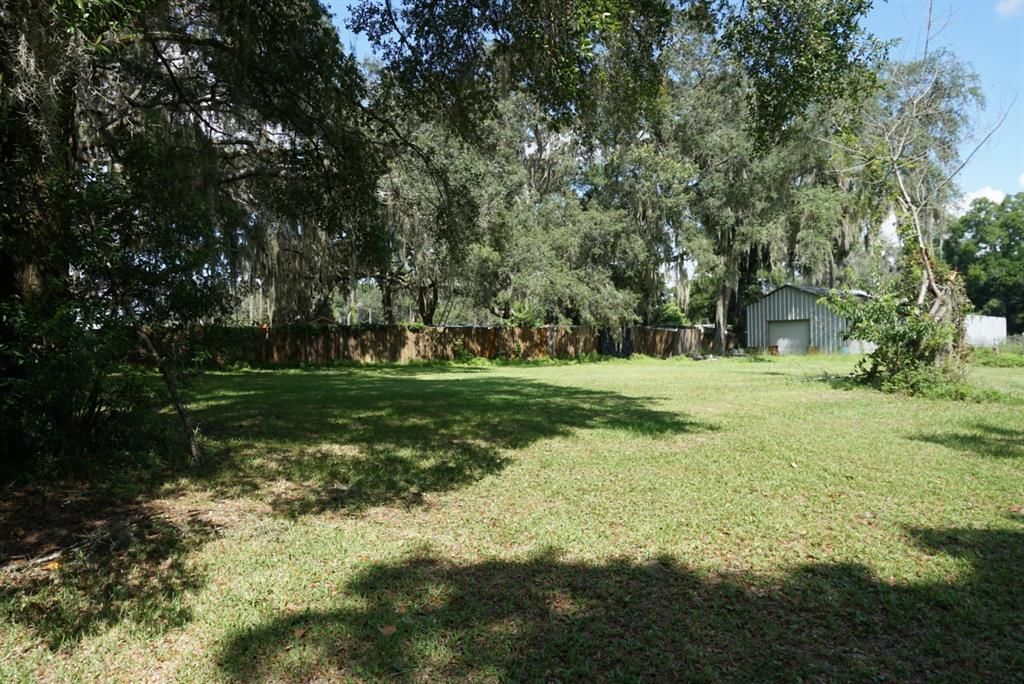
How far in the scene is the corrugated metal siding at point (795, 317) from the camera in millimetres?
28219

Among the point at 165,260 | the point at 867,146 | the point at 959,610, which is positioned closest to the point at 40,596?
the point at 165,260

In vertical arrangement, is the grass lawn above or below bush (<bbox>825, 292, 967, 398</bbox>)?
below

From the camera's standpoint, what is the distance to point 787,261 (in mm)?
31656

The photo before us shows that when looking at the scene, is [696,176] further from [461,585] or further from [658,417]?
[461,585]

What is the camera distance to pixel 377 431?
730 centimetres

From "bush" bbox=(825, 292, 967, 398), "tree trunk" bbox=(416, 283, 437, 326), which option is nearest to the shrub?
"tree trunk" bbox=(416, 283, 437, 326)

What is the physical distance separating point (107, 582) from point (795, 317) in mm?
31035

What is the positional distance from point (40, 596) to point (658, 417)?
6.86m

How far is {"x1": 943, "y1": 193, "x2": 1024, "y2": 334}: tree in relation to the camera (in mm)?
43469

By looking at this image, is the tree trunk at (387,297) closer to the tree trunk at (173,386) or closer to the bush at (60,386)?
the tree trunk at (173,386)

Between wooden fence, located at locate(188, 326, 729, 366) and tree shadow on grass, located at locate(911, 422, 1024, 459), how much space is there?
16268 millimetres

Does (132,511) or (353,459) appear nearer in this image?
(132,511)

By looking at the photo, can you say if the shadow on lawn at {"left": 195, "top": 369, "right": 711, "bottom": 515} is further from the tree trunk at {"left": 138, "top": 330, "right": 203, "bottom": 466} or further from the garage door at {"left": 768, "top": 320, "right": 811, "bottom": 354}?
the garage door at {"left": 768, "top": 320, "right": 811, "bottom": 354}

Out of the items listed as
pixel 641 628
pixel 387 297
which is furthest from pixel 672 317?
pixel 641 628
